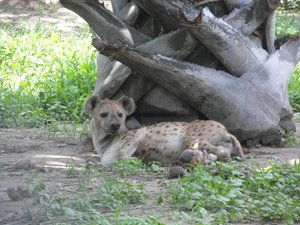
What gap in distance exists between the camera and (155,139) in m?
5.88

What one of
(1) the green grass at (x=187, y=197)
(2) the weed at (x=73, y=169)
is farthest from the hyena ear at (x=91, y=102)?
(1) the green grass at (x=187, y=197)

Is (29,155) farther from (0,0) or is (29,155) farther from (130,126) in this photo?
(0,0)

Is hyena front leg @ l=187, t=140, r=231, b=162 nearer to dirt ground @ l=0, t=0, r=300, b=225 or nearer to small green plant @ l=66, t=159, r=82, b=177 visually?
dirt ground @ l=0, t=0, r=300, b=225

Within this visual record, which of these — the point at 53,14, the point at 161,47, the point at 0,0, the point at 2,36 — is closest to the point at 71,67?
the point at 2,36

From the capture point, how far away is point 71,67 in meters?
8.35

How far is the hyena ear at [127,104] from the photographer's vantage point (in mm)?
6211

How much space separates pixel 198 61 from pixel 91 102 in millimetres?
916

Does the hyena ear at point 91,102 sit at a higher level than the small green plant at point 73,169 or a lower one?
higher

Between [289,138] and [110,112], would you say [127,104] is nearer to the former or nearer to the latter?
[110,112]

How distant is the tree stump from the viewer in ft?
19.7

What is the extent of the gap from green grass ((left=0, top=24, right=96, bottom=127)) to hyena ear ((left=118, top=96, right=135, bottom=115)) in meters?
1.05

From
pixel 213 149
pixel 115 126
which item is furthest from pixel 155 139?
pixel 213 149

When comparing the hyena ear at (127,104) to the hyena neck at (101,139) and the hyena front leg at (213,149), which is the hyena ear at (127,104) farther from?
the hyena front leg at (213,149)

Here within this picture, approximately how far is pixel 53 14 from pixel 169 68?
19.8 ft
